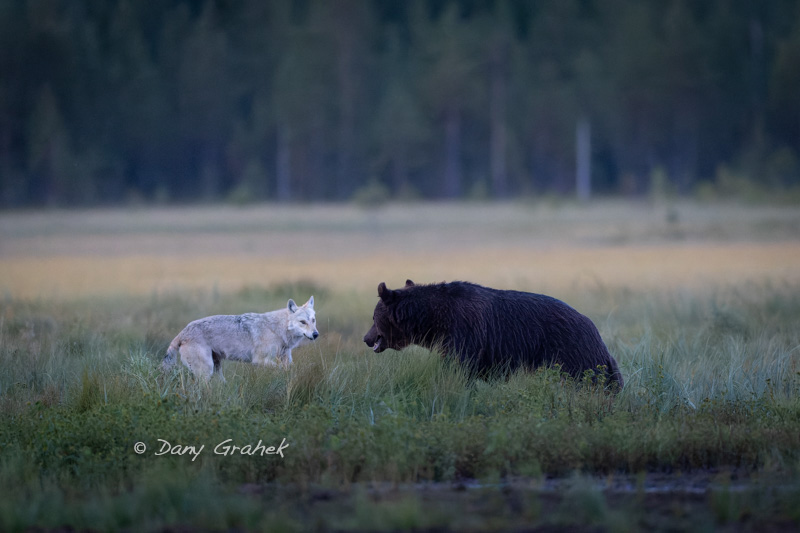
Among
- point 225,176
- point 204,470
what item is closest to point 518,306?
point 204,470

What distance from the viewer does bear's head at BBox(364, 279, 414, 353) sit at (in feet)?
32.1

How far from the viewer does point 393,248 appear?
3144 cm

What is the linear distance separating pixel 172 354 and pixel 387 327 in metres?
2.43

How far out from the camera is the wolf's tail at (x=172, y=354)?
9.76 meters

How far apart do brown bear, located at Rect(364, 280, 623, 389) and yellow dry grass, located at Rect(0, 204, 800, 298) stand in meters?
8.82

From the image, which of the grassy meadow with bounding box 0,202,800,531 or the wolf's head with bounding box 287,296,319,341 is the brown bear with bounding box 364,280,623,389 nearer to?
the grassy meadow with bounding box 0,202,800,531

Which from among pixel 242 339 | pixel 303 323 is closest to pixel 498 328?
pixel 303 323

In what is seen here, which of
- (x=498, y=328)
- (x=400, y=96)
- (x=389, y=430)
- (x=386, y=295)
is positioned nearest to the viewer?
(x=389, y=430)

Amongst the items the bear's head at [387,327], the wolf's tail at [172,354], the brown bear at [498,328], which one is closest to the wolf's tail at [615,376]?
the brown bear at [498,328]

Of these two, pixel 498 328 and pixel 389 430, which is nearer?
pixel 389 430

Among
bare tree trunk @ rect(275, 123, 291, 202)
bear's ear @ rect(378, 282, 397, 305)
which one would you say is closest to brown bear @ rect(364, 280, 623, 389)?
bear's ear @ rect(378, 282, 397, 305)

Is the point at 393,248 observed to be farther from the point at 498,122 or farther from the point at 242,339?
the point at 498,122

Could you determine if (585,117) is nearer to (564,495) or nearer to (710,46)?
(710,46)

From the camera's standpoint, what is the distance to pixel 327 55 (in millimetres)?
66188
